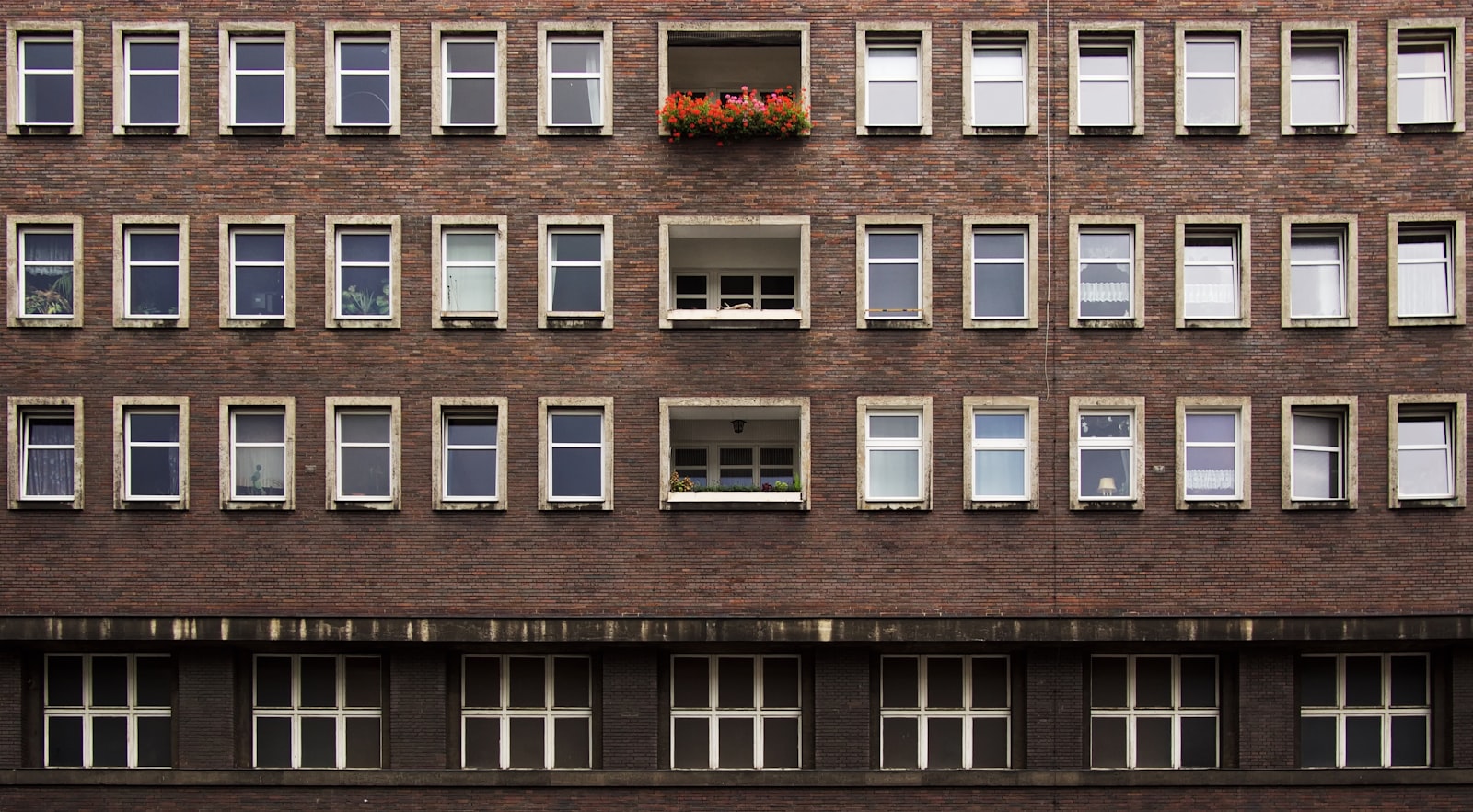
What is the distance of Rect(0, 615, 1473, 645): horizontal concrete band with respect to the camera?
747 inches

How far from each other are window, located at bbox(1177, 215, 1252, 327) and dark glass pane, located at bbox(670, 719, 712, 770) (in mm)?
9922

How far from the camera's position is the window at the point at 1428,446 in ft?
63.2

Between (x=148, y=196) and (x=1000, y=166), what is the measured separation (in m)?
13.5

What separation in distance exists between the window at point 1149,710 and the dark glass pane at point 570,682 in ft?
26.8

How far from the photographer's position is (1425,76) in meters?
19.7

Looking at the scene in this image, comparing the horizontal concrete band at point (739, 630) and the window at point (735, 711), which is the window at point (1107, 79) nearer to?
the horizontal concrete band at point (739, 630)

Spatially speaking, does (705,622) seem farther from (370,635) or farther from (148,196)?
(148,196)

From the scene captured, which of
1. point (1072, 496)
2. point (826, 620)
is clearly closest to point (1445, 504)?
point (1072, 496)

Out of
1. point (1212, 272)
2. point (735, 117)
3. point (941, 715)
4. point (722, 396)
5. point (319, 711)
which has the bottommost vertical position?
point (941, 715)

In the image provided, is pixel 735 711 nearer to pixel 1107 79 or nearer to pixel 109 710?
pixel 109 710

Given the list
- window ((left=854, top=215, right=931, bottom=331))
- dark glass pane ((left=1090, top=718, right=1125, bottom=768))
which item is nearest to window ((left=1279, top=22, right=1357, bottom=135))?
window ((left=854, top=215, right=931, bottom=331))

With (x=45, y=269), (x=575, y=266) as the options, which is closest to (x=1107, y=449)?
(x=575, y=266)

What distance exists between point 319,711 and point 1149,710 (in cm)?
1334

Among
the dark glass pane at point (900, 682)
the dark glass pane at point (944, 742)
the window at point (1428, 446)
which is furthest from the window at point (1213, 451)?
the dark glass pane at point (944, 742)
